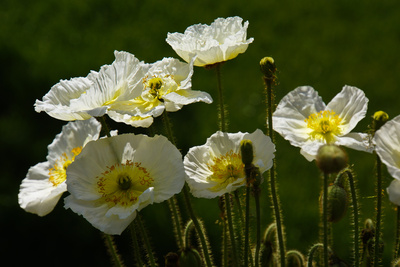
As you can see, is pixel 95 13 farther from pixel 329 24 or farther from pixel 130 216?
pixel 130 216

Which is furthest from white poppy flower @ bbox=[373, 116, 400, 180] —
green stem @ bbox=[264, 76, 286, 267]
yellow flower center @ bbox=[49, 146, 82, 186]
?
yellow flower center @ bbox=[49, 146, 82, 186]

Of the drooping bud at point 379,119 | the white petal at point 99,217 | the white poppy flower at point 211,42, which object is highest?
the white poppy flower at point 211,42

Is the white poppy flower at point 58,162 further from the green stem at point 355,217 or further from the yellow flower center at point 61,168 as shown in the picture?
the green stem at point 355,217

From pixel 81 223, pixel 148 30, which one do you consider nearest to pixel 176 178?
pixel 81 223

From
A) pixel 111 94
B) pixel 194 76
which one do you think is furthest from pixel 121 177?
pixel 194 76

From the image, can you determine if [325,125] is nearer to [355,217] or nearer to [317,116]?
[317,116]

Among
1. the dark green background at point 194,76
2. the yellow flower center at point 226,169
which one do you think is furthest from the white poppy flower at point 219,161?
the dark green background at point 194,76

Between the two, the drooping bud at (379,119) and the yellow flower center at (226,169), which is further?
the yellow flower center at (226,169)
